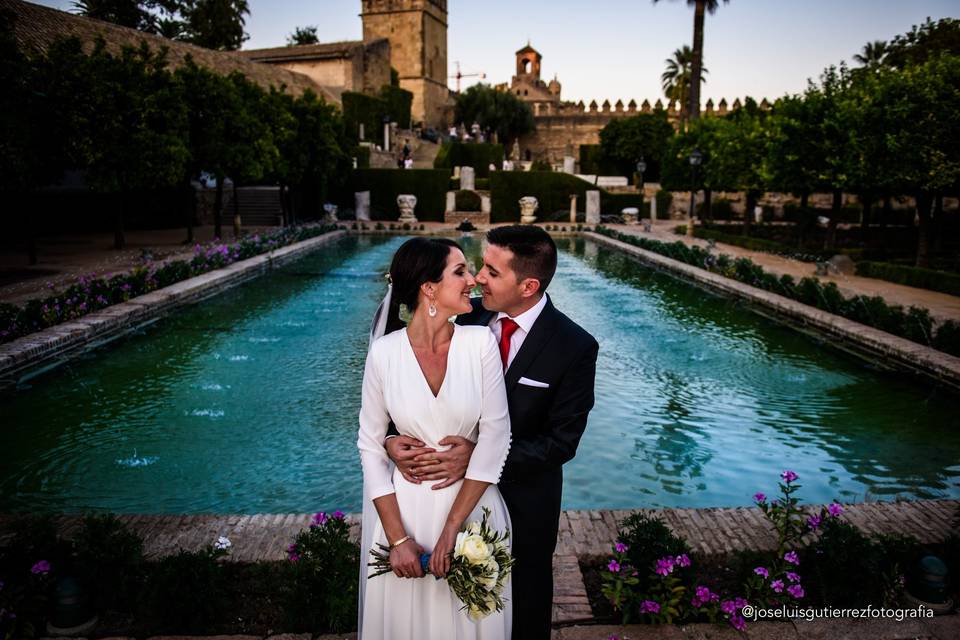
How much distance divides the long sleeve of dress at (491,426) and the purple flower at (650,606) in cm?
139

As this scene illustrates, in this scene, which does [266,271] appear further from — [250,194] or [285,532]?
[250,194]

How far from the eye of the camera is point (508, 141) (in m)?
62.4

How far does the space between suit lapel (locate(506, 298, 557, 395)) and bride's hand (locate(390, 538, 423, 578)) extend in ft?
2.02

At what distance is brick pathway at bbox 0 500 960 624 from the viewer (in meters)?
3.69

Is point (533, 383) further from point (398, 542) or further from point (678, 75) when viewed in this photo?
point (678, 75)

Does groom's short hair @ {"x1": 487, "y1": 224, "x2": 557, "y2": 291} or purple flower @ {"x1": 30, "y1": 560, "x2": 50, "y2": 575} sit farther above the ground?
groom's short hair @ {"x1": 487, "y1": 224, "x2": 557, "y2": 291}

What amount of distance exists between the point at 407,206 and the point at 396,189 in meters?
2.18

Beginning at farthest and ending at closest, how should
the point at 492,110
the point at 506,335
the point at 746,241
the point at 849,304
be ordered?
the point at 492,110 < the point at 746,241 < the point at 849,304 < the point at 506,335

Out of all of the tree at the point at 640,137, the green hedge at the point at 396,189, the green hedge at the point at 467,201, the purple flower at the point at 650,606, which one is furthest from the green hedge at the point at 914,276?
the tree at the point at 640,137

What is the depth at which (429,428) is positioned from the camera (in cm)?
222

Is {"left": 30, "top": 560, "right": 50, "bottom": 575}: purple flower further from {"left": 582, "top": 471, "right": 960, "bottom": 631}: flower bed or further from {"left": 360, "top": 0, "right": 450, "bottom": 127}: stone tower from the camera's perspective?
{"left": 360, "top": 0, "right": 450, "bottom": 127}: stone tower

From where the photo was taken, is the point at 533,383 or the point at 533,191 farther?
the point at 533,191

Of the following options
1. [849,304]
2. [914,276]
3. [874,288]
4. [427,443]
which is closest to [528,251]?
[427,443]

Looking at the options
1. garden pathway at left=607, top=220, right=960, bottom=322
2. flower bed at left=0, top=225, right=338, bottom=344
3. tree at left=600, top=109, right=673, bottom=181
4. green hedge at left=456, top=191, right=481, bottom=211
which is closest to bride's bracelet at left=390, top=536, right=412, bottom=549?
flower bed at left=0, top=225, right=338, bottom=344
